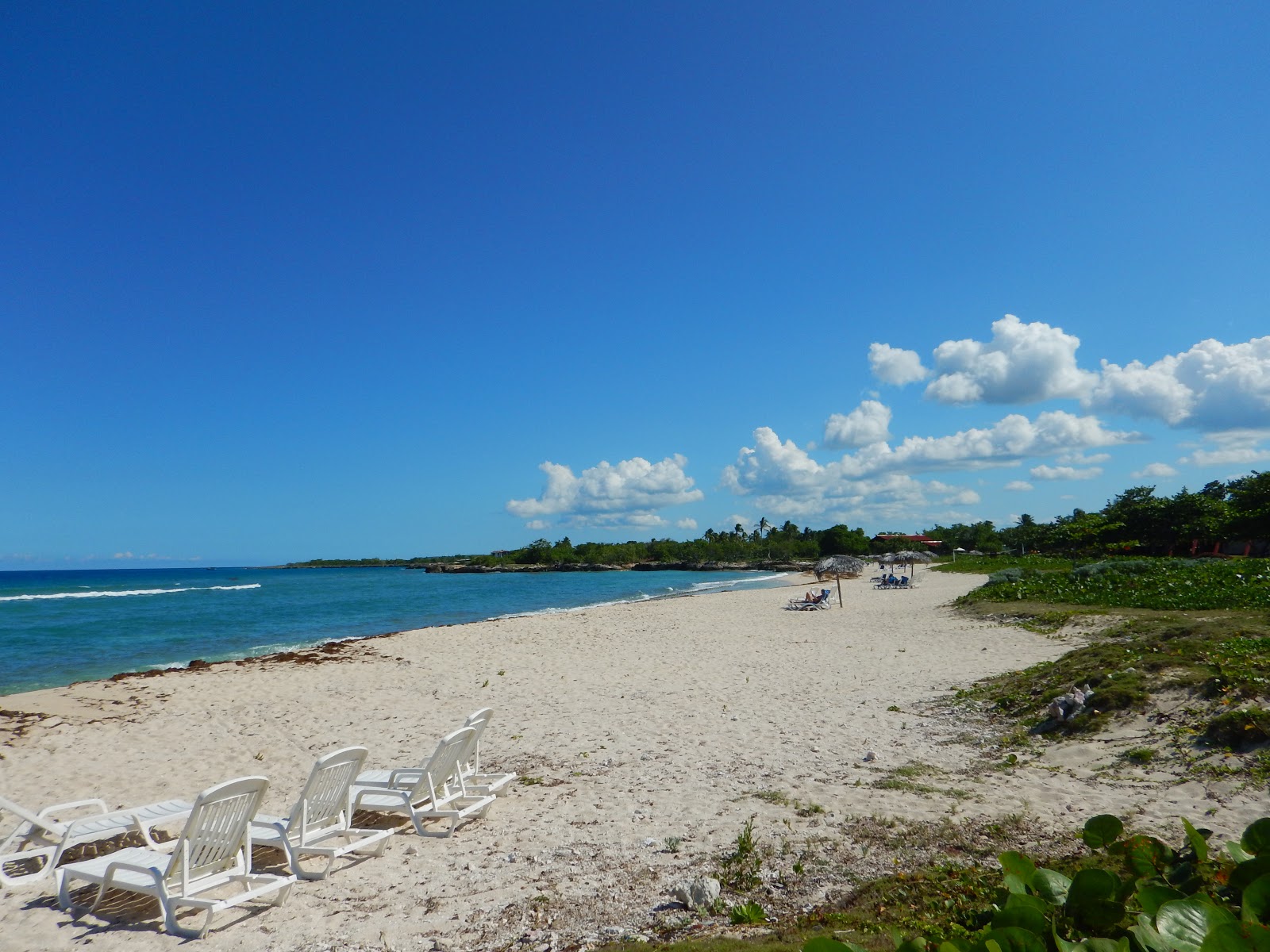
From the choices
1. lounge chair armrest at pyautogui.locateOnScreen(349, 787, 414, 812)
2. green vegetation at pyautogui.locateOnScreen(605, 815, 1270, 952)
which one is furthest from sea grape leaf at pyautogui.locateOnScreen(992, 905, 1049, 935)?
lounge chair armrest at pyautogui.locateOnScreen(349, 787, 414, 812)

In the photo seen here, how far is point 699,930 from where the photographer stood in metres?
3.92

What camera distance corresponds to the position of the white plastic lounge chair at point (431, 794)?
5.87 meters

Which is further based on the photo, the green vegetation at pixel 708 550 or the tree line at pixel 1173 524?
the green vegetation at pixel 708 550

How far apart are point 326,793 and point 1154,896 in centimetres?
549

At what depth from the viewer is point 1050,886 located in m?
1.90

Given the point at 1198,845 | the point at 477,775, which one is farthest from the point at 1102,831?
the point at 477,775

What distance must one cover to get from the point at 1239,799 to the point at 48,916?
835cm

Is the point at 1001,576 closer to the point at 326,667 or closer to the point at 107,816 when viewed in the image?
the point at 326,667

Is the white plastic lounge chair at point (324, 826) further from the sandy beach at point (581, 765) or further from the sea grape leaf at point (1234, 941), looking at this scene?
the sea grape leaf at point (1234, 941)

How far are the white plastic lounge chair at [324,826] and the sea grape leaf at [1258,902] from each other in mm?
4971

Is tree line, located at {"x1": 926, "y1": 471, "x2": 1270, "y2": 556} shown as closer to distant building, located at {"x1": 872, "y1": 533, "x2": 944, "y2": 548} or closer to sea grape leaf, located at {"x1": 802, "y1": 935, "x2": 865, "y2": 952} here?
distant building, located at {"x1": 872, "y1": 533, "x2": 944, "y2": 548}

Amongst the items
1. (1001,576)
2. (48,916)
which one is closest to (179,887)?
(48,916)

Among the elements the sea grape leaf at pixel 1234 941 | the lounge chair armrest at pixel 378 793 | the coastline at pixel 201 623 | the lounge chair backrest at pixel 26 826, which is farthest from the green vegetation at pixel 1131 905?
the coastline at pixel 201 623

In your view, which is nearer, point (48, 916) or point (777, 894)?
point (777, 894)
